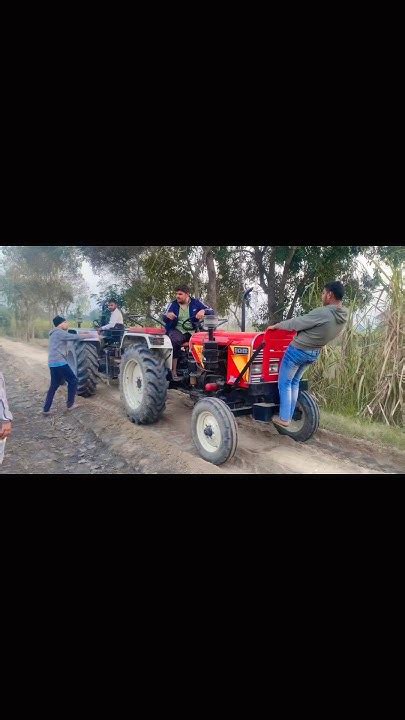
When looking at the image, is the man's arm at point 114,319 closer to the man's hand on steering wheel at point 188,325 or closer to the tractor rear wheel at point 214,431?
the man's hand on steering wheel at point 188,325

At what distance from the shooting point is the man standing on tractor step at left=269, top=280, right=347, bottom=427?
118 inches

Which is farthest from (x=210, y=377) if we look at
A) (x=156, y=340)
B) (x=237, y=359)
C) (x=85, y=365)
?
(x=85, y=365)

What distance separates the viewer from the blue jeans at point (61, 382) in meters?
2.84

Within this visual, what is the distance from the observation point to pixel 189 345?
387 cm

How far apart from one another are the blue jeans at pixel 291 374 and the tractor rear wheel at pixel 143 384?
1.06m

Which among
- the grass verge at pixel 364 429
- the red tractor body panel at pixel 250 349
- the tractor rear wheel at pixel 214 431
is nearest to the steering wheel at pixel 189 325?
the red tractor body panel at pixel 250 349

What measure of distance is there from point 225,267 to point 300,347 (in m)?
1.03

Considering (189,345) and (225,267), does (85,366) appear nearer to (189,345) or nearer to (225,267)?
(189,345)

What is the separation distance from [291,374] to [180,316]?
128cm

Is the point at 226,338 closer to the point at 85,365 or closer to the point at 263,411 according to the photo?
the point at 263,411

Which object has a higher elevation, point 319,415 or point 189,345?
point 189,345

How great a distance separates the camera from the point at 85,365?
11.9ft
